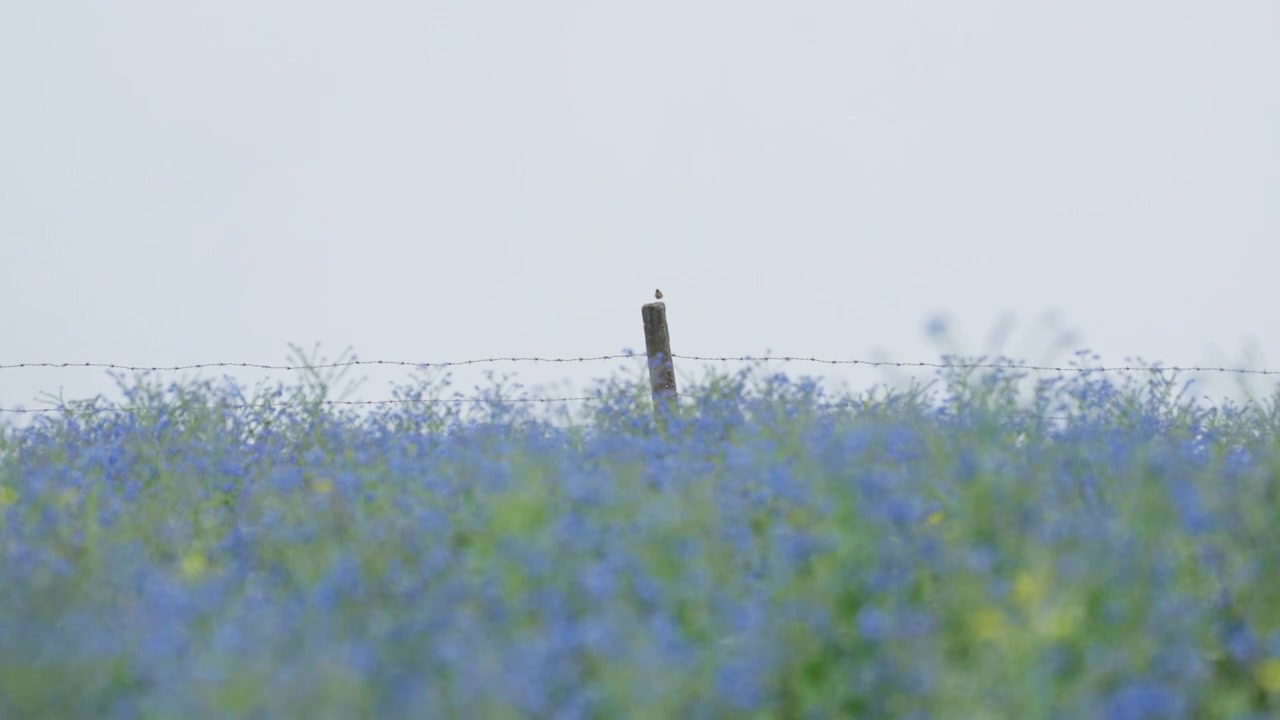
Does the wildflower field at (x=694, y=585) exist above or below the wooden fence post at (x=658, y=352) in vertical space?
below

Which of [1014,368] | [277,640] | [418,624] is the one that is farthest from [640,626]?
[1014,368]

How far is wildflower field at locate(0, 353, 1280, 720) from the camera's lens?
333 centimetres

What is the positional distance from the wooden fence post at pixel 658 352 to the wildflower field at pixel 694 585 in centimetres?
213

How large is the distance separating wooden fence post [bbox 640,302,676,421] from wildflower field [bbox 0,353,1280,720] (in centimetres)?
213

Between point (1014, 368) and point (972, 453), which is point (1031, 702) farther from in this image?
point (1014, 368)

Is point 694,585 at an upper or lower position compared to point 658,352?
lower

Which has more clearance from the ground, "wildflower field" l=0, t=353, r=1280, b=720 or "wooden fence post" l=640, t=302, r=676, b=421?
"wooden fence post" l=640, t=302, r=676, b=421

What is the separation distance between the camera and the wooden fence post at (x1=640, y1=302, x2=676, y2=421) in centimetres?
793

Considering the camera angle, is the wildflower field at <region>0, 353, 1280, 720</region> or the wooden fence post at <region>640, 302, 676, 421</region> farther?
the wooden fence post at <region>640, 302, 676, 421</region>

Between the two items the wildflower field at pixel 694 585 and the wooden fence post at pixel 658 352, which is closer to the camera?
the wildflower field at pixel 694 585

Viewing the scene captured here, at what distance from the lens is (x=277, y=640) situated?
3.47 metres

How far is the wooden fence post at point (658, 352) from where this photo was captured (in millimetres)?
7934

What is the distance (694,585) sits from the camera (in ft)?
12.7

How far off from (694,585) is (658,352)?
442 centimetres
